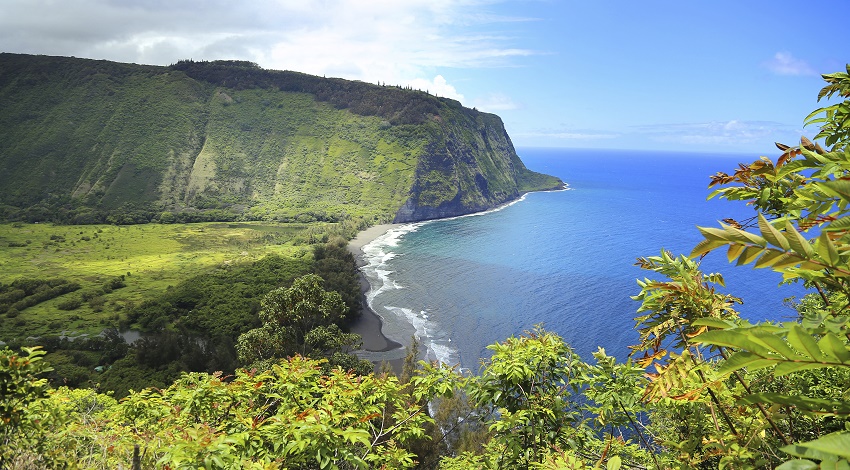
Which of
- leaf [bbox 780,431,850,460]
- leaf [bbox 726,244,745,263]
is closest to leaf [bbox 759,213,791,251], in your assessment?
leaf [bbox 726,244,745,263]

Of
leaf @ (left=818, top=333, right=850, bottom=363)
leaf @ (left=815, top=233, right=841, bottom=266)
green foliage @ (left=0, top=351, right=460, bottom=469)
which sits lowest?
green foliage @ (left=0, top=351, right=460, bottom=469)

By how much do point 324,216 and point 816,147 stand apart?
120 metres

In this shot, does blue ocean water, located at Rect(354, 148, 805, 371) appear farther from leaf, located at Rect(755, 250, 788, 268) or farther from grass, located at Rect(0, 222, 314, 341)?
grass, located at Rect(0, 222, 314, 341)

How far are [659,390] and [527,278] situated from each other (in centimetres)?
6628

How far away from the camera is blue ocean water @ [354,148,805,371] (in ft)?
158

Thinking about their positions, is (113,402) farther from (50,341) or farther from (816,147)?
(50,341)

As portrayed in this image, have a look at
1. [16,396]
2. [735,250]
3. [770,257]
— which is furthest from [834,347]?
[16,396]

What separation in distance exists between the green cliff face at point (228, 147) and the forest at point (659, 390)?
111 metres

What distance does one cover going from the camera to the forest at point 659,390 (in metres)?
1.65

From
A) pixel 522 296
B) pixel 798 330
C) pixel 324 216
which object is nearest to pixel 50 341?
pixel 522 296

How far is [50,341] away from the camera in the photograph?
42938 mm

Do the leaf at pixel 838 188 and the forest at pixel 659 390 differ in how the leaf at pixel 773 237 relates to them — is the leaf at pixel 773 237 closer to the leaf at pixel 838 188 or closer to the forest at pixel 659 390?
the forest at pixel 659 390

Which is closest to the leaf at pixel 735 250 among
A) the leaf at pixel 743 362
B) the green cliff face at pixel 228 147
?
the leaf at pixel 743 362

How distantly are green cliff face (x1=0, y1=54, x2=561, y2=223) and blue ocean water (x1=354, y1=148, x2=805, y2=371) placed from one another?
30212 mm
